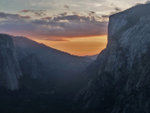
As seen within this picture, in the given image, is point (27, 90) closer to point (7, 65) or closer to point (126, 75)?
point (7, 65)

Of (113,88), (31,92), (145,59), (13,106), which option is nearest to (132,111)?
(145,59)

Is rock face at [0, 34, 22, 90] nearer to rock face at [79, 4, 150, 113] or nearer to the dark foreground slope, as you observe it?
the dark foreground slope

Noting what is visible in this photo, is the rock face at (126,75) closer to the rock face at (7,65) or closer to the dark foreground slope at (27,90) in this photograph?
the dark foreground slope at (27,90)

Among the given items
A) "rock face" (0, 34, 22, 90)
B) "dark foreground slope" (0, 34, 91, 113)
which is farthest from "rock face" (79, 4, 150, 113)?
"rock face" (0, 34, 22, 90)

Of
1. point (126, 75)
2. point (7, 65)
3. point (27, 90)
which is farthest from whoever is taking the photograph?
point (7, 65)

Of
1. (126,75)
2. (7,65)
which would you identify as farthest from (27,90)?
(126,75)

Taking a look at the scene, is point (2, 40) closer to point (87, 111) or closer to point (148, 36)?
point (87, 111)
